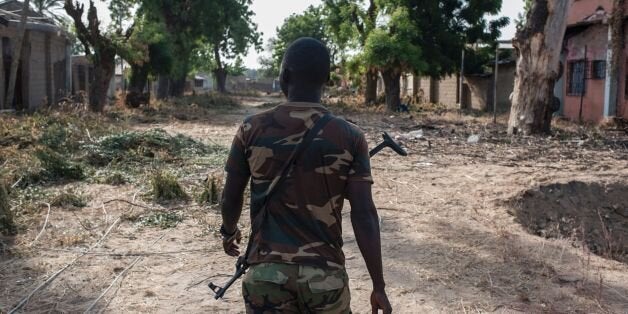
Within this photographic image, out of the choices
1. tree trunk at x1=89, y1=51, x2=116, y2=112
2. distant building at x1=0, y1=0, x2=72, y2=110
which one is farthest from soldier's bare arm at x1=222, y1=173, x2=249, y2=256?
tree trunk at x1=89, y1=51, x2=116, y2=112

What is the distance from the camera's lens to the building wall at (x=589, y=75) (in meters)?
17.0

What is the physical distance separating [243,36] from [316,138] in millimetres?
37251

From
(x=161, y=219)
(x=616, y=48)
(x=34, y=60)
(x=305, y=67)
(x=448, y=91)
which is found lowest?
(x=161, y=219)

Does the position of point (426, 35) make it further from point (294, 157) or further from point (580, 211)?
point (294, 157)

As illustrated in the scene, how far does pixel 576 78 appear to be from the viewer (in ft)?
61.5

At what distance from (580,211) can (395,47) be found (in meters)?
14.9

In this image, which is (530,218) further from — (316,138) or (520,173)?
(316,138)

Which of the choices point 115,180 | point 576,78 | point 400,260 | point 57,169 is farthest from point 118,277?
point 576,78

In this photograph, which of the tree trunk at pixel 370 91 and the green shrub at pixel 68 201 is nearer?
the green shrub at pixel 68 201

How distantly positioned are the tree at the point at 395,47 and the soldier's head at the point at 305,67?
1943cm

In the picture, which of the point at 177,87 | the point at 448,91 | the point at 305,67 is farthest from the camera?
the point at 177,87

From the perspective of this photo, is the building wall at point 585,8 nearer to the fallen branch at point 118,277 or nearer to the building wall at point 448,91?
the building wall at point 448,91

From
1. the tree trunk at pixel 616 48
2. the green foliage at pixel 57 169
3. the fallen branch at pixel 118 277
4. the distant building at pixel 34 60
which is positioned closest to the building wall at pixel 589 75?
the tree trunk at pixel 616 48

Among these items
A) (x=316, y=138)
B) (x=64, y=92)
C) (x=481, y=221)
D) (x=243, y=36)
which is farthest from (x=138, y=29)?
(x=316, y=138)
